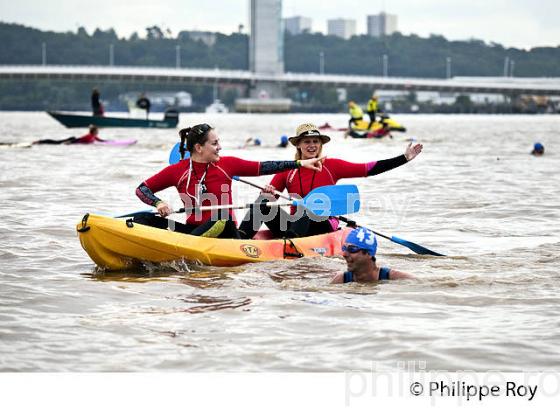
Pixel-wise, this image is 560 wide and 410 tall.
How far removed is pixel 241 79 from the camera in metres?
123

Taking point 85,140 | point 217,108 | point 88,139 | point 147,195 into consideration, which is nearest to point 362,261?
point 147,195

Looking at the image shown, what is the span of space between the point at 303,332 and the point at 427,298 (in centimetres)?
154

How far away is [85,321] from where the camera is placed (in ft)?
26.6

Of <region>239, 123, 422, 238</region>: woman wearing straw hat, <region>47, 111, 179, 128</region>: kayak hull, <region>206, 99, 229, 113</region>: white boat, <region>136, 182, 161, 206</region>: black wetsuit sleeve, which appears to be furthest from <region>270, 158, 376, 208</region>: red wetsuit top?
<region>206, 99, 229, 113</region>: white boat

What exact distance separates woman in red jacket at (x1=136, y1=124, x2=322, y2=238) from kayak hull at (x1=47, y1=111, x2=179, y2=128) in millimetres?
37705

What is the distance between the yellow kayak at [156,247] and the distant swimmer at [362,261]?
1.12 metres

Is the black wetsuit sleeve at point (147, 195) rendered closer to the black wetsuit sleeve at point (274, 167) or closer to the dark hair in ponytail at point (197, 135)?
the dark hair in ponytail at point (197, 135)

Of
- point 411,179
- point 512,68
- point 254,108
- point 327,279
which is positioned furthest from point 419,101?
point 327,279

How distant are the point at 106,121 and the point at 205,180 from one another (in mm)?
38481

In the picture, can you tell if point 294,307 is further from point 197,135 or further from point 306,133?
point 306,133

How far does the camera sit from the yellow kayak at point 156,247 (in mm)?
9891

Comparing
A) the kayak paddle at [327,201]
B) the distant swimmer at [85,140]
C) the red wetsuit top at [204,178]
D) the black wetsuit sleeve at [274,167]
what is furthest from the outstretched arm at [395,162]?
the distant swimmer at [85,140]

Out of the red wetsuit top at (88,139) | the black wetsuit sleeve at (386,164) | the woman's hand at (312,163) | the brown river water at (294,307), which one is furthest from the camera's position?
the red wetsuit top at (88,139)

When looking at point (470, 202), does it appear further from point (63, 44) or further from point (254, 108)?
point (63, 44)
